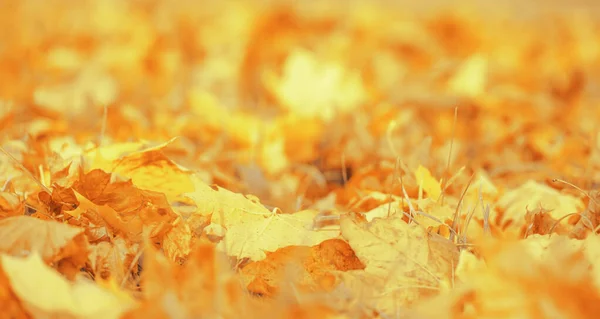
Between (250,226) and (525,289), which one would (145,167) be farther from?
(525,289)

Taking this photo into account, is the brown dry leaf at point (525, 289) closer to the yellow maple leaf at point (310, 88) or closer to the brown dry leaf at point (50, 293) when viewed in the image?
the brown dry leaf at point (50, 293)

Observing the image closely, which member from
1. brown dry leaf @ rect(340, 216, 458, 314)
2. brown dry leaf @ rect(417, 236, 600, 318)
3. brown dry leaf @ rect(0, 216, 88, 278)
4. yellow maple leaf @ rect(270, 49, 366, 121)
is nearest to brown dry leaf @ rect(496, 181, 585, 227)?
brown dry leaf @ rect(340, 216, 458, 314)

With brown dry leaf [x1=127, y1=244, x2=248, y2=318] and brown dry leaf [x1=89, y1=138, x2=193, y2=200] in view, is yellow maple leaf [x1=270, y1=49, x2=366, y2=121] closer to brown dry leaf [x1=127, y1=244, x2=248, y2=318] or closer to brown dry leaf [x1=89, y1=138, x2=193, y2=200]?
brown dry leaf [x1=89, y1=138, x2=193, y2=200]

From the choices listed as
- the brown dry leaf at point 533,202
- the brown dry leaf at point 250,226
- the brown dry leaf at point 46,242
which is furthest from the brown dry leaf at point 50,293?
the brown dry leaf at point 533,202

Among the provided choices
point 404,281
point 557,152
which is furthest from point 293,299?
point 557,152

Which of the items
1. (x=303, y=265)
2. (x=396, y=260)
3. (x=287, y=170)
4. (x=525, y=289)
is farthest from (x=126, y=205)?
(x=287, y=170)

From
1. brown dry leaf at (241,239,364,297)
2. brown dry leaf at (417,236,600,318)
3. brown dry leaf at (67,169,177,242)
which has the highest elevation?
brown dry leaf at (417,236,600,318)
